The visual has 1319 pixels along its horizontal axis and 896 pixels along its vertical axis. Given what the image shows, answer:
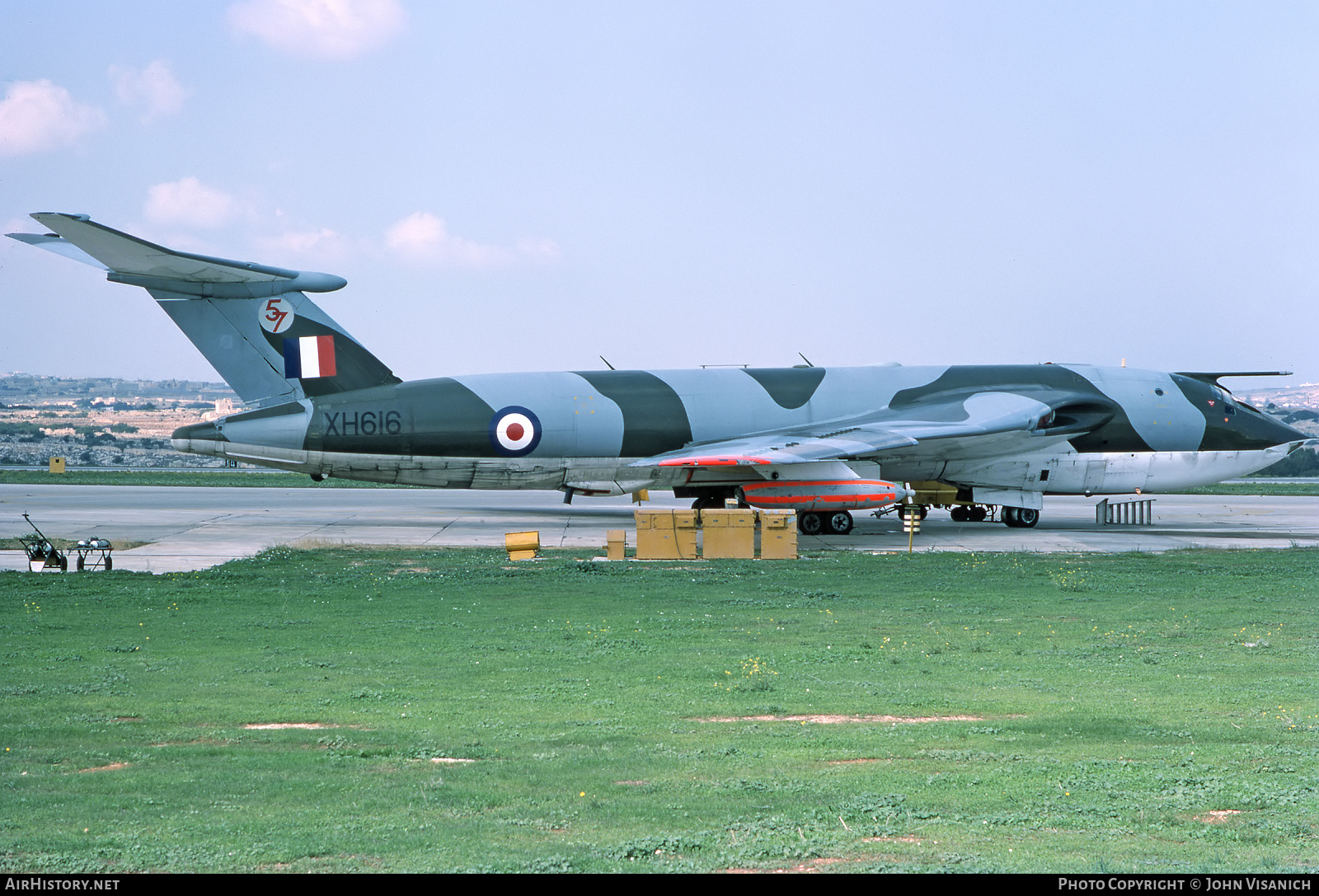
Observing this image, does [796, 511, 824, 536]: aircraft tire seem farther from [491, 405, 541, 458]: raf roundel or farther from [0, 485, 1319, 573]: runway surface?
[491, 405, 541, 458]: raf roundel

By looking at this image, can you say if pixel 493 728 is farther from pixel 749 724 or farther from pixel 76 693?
pixel 76 693

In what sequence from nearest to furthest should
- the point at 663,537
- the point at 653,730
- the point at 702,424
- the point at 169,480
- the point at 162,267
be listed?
the point at 653,730
the point at 663,537
the point at 162,267
the point at 702,424
the point at 169,480

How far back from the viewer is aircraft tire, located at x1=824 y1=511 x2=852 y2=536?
27.8m

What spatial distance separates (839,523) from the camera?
27828mm

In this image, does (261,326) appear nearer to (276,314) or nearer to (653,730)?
(276,314)

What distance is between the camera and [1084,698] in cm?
1000

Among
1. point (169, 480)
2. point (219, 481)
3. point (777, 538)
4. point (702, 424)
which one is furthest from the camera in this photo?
point (169, 480)

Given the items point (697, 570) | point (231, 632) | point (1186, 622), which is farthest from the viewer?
point (697, 570)

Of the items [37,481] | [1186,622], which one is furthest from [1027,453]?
[37,481]

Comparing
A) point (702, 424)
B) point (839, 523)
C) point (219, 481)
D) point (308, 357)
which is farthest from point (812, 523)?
point (219, 481)

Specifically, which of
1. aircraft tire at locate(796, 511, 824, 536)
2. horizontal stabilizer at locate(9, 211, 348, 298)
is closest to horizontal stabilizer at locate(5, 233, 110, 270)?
horizontal stabilizer at locate(9, 211, 348, 298)

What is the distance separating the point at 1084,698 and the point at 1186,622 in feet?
18.7

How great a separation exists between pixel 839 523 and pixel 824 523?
37 cm

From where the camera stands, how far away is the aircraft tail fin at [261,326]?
26.8 m
